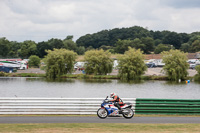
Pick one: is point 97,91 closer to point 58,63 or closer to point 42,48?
→ point 58,63

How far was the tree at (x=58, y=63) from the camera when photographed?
277ft

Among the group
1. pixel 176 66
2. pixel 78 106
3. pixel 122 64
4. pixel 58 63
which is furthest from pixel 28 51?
pixel 78 106

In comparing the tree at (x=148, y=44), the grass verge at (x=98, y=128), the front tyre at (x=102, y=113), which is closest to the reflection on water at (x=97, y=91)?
the front tyre at (x=102, y=113)

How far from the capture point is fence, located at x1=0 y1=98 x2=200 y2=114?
21.0 meters

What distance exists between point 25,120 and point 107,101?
4.83 meters

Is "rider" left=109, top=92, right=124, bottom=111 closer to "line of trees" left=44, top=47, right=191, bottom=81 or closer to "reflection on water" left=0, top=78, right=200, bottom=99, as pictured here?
"reflection on water" left=0, top=78, right=200, bottom=99

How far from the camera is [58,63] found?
85375 millimetres

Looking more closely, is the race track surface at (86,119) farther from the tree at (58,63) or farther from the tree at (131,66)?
the tree at (58,63)

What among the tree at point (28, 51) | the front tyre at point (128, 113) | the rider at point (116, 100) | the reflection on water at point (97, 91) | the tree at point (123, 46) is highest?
the tree at point (123, 46)

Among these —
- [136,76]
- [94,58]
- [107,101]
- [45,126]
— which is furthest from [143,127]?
[94,58]

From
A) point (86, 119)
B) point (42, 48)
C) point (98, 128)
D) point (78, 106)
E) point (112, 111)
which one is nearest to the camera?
point (98, 128)

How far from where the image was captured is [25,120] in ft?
62.6

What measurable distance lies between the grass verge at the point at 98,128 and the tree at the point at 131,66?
62.2 m

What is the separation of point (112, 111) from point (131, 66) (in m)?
61.2
